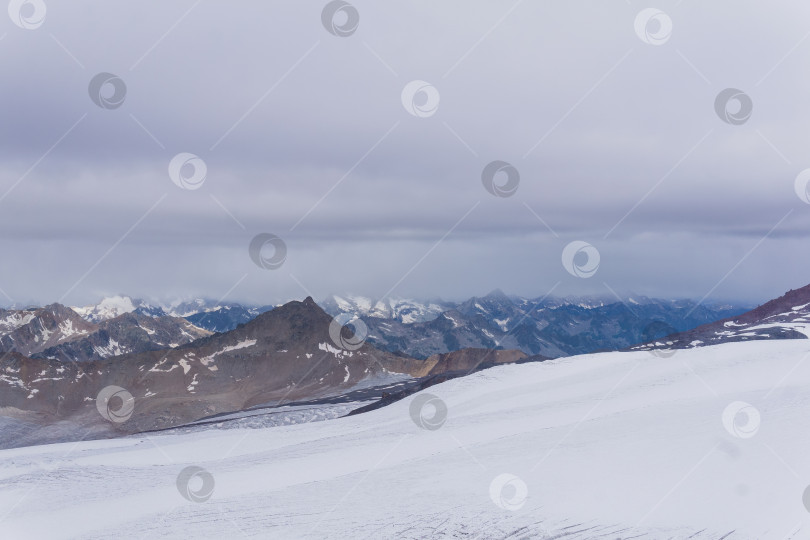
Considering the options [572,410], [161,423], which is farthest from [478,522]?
[161,423]

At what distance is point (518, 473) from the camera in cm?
2888

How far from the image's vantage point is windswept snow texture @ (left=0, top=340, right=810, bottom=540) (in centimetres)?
2405

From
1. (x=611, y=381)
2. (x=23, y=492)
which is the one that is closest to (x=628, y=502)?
(x=611, y=381)

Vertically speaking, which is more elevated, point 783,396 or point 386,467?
point 386,467

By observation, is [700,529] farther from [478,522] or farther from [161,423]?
[161,423]

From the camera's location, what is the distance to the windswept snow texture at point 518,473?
24.0m

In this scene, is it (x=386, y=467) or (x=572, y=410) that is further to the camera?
(x=572, y=410)

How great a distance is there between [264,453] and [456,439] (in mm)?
13251

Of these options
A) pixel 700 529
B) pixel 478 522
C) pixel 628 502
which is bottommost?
pixel 700 529

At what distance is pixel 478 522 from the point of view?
24.6m

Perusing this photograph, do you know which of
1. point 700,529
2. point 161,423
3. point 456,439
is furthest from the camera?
point 161,423

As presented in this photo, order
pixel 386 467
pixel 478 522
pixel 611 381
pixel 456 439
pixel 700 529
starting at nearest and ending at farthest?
pixel 700 529, pixel 478 522, pixel 386 467, pixel 456 439, pixel 611 381

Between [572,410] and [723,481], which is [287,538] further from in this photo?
[572,410]

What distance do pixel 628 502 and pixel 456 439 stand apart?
42.2 ft
